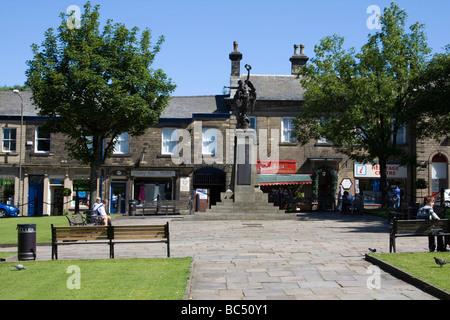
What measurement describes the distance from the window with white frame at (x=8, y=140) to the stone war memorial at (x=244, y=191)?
18.0 m

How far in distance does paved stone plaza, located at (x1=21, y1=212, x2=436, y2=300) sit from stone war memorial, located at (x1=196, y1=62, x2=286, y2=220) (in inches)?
113

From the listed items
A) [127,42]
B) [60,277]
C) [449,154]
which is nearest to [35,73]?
[127,42]

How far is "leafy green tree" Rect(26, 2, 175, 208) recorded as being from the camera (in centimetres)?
2195

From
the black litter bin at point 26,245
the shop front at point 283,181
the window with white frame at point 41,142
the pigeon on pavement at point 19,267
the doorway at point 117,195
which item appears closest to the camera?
the pigeon on pavement at point 19,267

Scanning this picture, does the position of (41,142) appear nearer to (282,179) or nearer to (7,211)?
(7,211)

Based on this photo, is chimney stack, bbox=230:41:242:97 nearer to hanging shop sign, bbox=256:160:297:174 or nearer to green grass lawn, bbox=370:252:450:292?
hanging shop sign, bbox=256:160:297:174

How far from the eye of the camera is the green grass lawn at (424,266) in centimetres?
762

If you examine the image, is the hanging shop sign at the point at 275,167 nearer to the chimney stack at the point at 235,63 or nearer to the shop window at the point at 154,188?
the shop window at the point at 154,188

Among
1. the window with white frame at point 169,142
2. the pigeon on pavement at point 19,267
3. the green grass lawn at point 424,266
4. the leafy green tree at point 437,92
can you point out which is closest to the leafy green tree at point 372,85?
the leafy green tree at point 437,92

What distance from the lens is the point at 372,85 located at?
2384cm

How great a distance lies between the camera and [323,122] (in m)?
26.3

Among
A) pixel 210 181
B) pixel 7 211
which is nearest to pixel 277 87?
pixel 210 181

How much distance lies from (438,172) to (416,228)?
25.7 meters

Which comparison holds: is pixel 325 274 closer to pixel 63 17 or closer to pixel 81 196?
pixel 63 17
